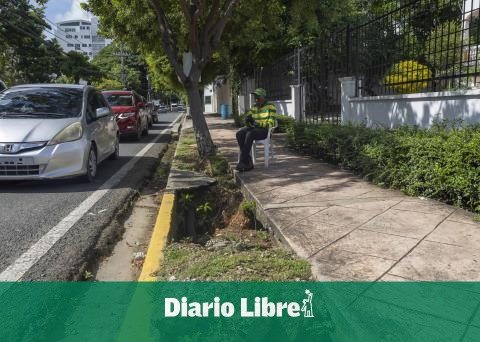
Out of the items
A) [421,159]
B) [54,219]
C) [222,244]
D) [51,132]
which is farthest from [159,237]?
[51,132]

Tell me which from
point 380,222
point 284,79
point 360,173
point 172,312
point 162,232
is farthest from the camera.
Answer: point 284,79

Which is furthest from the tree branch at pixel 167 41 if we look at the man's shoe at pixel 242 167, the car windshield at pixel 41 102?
the man's shoe at pixel 242 167

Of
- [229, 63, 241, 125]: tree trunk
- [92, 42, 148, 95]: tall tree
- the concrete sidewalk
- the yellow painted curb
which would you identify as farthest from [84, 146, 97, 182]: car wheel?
[92, 42, 148, 95]: tall tree

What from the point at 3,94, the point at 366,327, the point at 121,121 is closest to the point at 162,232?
the point at 366,327

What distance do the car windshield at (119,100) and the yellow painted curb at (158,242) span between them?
1063 centimetres

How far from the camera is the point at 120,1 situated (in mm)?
9961

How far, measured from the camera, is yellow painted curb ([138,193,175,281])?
380 centimetres

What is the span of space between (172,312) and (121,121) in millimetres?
12740

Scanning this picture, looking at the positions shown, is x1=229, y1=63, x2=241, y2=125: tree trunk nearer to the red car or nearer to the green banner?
the red car

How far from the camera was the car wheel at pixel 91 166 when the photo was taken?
25.0 ft

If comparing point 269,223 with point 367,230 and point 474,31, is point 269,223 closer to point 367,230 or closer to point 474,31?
point 367,230

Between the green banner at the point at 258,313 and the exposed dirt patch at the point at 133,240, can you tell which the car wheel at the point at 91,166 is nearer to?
the exposed dirt patch at the point at 133,240

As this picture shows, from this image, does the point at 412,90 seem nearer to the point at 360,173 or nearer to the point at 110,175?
the point at 360,173

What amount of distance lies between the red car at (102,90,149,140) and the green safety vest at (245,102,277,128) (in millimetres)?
7888
